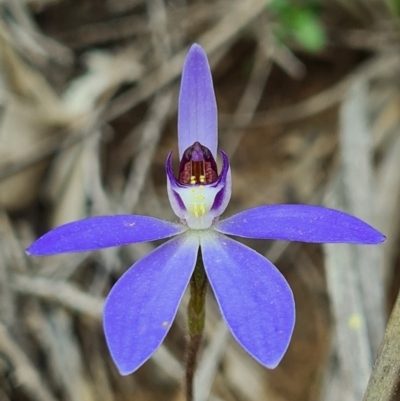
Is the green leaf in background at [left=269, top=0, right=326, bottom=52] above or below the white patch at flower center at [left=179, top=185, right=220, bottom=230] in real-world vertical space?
above

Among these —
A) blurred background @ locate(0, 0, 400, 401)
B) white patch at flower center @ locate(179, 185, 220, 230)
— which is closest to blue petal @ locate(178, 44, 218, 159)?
white patch at flower center @ locate(179, 185, 220, 230)

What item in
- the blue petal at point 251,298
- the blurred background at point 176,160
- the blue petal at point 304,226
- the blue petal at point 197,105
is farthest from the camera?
the blurred background at point 176,160

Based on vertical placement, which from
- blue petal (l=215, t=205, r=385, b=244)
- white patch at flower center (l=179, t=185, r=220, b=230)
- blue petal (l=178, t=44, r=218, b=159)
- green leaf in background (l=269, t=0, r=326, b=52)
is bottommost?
blue petal (l=215, t=205, r=385, b=244)

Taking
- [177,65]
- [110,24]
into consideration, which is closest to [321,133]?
[177,65]

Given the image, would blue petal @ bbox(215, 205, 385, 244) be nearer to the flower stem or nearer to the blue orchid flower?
the blue orchid flower

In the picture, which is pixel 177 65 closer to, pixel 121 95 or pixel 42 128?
pixel 121 95

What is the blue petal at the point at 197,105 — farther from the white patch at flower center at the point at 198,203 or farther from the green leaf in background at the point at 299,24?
the green leaf in background at the point at 299,24

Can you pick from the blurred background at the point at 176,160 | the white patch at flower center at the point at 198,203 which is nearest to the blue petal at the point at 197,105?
the white patch at flower center at the point at 198,203
